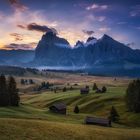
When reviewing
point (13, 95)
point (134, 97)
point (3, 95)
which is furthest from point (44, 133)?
point (134, 97)

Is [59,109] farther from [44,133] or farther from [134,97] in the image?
[44,133]

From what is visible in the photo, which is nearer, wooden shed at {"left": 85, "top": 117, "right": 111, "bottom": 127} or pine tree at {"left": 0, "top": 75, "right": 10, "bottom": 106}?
wooden shed at {"left": 85, "top": 117, "right": 111, "bottom": 127}

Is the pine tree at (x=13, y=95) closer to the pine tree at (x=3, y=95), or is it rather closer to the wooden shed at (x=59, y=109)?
the pine tree at (x=3, y=95)

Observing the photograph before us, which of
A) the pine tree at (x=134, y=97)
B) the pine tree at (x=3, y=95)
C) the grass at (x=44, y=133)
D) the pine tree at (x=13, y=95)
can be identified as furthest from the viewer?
the pine tree at (x=134, y=97)

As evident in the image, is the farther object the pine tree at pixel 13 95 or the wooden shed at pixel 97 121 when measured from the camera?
the pine tree at pixel 13 95

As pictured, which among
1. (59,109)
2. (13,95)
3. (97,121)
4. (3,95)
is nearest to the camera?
(97,121)

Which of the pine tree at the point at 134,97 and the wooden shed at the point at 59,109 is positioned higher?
the pine tree at the point at 134,97

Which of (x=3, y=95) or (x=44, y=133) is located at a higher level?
(x=3, y=95)

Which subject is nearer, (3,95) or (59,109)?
(3,95)

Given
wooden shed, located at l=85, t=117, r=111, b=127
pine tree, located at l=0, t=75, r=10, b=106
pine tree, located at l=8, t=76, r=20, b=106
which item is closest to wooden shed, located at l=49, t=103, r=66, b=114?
pine tree, located at l=8, t=76, r=20, b=106

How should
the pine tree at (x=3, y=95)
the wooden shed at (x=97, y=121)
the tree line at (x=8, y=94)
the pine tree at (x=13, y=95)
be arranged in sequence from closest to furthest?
the wooden shed at (x=97, y=121)
the pine tree at (x=3, y=95)
the tree line at (x=8, y=94)
the pine tree at (x=13, y=95)

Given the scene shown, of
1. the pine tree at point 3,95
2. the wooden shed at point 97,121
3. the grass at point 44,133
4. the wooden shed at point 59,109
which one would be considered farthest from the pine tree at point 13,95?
the grass at point 44,133

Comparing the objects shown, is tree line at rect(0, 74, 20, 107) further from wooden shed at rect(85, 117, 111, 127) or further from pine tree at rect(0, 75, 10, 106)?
wooden shed at rect(85, 117, 111, 127)

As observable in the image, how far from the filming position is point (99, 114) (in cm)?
12538
